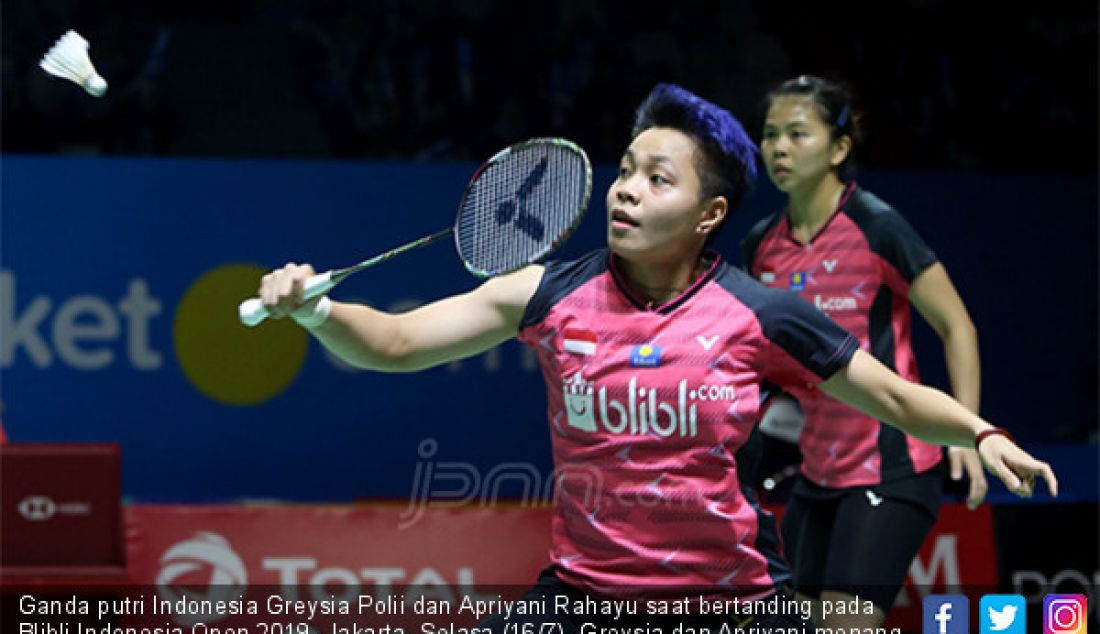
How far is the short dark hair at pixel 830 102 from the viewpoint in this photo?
4.55m

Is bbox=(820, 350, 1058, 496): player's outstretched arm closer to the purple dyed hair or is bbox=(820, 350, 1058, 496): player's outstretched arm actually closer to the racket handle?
the purple dyed hair

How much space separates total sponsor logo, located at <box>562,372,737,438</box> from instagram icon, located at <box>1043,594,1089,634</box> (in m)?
2.32

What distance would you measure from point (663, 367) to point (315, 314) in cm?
65

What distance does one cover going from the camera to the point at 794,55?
780cm

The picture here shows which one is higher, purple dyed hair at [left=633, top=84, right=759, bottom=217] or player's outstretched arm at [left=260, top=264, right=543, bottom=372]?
purple dyed hair at [left=633, top=84, right=759, bottom=217]

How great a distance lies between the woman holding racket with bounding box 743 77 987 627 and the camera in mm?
4230

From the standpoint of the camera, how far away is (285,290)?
9.02 ft

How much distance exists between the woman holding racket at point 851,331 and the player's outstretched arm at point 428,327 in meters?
1.42

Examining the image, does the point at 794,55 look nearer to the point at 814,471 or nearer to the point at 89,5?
the point at 89,5

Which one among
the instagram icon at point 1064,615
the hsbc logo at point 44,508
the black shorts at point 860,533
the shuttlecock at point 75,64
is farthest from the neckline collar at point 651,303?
the hsbc logo at point 44,508

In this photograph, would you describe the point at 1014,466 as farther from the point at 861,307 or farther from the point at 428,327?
the point at 861,307

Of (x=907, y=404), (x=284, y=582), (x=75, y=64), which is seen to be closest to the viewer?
(x=907, y=404)

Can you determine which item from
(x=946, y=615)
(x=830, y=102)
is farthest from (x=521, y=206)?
(x=946, y=615)

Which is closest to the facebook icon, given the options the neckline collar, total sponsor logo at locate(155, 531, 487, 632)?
total sponsor logo at locate(155, 531, 487, 632)
